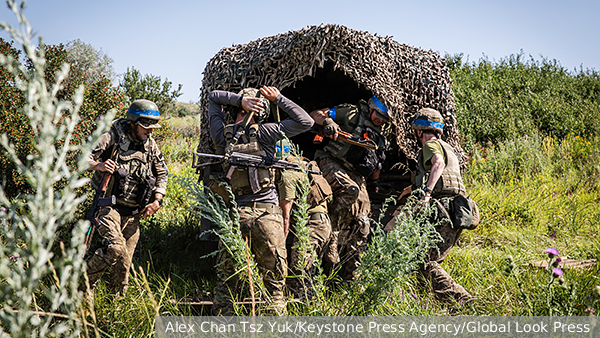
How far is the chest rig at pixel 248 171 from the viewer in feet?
13.3

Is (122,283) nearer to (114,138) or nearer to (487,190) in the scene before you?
(114,138)

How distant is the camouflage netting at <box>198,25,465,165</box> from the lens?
5203 millimetres

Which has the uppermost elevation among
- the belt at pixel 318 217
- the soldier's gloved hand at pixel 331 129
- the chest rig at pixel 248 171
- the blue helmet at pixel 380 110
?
the blue helmet at pixel 380 110

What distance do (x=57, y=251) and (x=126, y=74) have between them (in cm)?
686

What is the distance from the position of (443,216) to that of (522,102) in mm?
9287

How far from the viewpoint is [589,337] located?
3.15m

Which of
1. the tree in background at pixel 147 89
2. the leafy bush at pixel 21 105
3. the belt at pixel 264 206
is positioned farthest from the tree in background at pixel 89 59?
the belt at pixel 264 206

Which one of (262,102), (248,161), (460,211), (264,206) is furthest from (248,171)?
(460,211)

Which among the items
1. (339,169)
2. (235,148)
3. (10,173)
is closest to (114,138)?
(235,148)

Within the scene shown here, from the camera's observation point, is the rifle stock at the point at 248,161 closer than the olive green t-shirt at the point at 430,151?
Yes

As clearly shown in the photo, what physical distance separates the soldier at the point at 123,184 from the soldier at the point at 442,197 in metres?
2.89

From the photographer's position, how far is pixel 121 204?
439 cm

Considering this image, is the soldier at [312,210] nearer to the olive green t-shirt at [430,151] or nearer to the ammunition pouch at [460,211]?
the olive green t-shirt at [430,151]

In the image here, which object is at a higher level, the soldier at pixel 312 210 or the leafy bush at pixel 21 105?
the leafy bush at pixel 21 105
